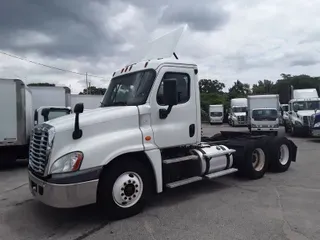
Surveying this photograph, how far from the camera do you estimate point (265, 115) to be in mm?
20391

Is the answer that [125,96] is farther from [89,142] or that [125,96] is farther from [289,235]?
[289,235]

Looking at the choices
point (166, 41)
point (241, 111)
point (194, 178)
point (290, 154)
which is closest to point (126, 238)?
point (194, 178)

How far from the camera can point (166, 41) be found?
6.20m

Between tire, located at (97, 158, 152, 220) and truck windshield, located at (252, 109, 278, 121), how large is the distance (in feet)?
55.3

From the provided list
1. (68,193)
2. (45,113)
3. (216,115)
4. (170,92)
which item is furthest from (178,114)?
(216,115)

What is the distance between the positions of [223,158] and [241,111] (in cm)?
2782

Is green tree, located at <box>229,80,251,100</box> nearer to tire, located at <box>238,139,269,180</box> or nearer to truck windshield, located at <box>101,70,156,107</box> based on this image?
tire, located at <box>238,139,269,180</box>

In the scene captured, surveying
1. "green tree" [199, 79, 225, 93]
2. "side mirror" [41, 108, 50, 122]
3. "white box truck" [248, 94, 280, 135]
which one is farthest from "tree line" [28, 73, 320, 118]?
"side mirror" [41, 108, 50, 122]

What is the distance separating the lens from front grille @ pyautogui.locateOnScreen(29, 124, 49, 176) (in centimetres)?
450

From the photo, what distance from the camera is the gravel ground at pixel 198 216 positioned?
420 cm

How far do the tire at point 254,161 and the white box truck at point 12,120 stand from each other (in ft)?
22.6

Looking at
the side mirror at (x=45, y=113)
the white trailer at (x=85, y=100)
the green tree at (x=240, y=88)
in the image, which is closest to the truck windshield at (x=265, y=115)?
the white trailer at (x=85, y=100)

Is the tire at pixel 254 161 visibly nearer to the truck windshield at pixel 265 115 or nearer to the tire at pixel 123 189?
the tire at pixel 123 189

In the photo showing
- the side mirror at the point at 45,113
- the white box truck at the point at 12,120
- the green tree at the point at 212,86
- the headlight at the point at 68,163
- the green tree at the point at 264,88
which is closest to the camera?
the headlight at the point at 68,163
